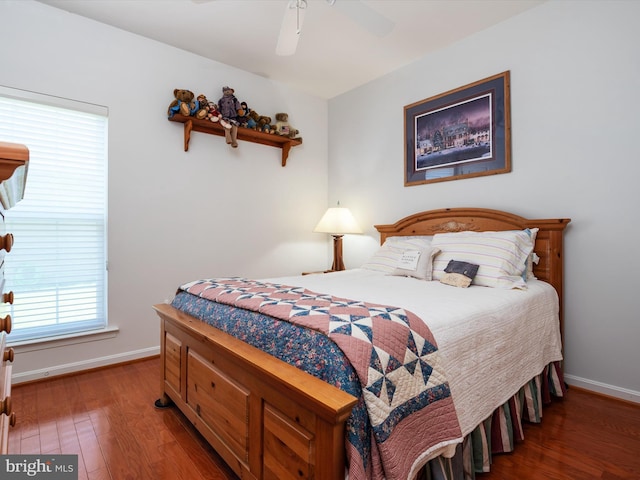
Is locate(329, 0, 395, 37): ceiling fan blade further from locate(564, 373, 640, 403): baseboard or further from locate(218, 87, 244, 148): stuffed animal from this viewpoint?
locate(564, 373, 640, 403): baseboard

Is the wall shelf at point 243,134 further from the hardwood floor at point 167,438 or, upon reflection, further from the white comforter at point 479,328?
the hardwood floor at point 167,438

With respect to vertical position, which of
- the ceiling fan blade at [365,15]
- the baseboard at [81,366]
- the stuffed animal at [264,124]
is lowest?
the baseboard at [81,366]

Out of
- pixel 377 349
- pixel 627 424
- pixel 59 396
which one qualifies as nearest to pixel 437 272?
pixel 627 424

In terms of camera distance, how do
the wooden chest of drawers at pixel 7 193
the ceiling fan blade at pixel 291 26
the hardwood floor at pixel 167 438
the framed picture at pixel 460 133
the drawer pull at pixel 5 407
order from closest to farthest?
the wooden chest of drawers at pixel 7 193 → the drawer pull at pixel 5 407 → the hardwood floor at pixel 167 438 → the ceiling fan blade at pixel 291 26 → the framed picture at pixel 460 133

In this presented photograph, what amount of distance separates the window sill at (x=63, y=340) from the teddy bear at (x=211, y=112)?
6.31 feet

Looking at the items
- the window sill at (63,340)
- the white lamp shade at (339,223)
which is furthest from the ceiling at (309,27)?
the window sill at (63,340)

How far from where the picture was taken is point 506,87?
8.43 feet

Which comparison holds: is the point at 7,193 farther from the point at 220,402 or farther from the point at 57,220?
→ the point at 57,220

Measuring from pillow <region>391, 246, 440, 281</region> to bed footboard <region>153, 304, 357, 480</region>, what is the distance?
148cm

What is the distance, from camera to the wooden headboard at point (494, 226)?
89.5 inches

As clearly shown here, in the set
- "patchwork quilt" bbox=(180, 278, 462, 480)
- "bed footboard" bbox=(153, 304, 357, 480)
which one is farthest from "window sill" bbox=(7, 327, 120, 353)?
"patchwork quilt" bbox=(180, 278, 462, 480)

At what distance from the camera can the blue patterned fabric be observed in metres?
0.94

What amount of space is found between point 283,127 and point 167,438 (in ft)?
9.46

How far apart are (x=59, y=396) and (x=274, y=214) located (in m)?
2.30
